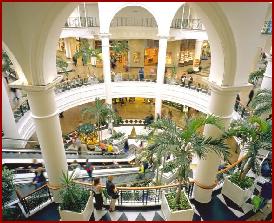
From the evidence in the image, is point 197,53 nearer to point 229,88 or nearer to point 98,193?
point 229,88

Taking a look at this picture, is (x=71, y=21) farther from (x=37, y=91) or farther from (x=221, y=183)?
(x=221, y=183)

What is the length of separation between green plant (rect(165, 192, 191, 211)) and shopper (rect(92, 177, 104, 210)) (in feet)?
5.74

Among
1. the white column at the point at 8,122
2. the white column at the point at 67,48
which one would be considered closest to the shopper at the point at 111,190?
the white column at the point at 8,122

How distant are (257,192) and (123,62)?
59.2 feet

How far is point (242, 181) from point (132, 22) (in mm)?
15689

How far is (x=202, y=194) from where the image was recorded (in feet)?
22.9

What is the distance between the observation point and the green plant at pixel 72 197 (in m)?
5.86

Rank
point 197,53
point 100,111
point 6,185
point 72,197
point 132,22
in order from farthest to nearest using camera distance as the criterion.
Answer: point 197,53
point 132,22
point 100,111
point 6,185
point 72,197

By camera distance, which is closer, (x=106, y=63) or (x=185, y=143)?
(x=185, y=143)

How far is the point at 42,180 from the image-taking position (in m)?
7.80

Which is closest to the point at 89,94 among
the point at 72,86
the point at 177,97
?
the point at 72,86

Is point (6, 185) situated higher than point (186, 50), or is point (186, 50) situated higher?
point (186, 50)

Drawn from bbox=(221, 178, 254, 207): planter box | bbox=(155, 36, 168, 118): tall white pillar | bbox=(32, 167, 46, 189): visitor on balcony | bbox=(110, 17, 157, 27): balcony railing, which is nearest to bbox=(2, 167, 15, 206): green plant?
bbox=(32, 167, 46, 189): visitor on balcony

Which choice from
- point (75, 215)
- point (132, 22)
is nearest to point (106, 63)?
point (132, 22)
